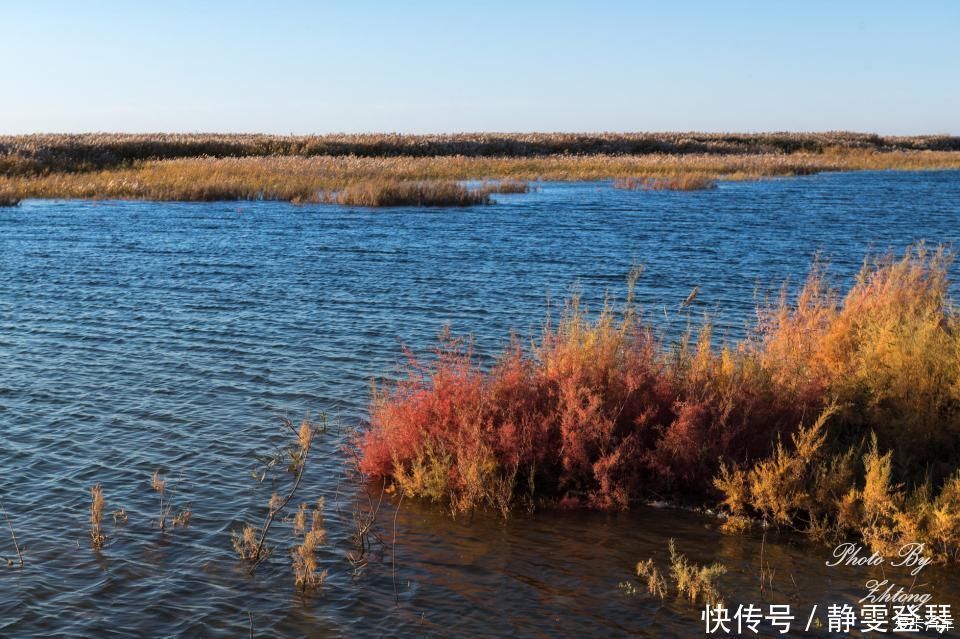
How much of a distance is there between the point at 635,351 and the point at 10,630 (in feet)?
19.3

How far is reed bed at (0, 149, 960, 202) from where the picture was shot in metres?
42.9

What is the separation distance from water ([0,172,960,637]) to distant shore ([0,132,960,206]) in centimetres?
1338

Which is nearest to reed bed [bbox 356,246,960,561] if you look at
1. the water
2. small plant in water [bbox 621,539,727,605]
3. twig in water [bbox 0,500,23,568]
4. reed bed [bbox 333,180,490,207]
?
the water

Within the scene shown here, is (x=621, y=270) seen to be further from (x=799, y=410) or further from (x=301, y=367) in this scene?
(x=799, y=410)

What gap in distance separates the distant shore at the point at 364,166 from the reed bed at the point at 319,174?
7cm

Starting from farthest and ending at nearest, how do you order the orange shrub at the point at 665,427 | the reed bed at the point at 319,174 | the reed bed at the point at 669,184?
the reed bed at the point at 669,184 → the reed bed at the point at 319,174 → the orange shrub at the point at 665,427

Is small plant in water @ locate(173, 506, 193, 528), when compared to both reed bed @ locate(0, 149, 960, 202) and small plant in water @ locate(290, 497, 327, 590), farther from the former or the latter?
reed bed @ locate(0, 149, 960, 202)

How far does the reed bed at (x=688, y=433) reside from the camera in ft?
25.0

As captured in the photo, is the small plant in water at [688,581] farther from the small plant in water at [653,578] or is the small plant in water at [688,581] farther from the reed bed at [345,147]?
the reed bed at [345,147]

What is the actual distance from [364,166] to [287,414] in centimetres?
4600

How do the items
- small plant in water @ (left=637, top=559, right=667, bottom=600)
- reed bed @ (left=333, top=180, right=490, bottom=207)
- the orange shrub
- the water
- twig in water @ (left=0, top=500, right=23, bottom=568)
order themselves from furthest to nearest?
reed bed @ (left=333, top=180, right=490, bottom=207), the orange shrub, twig in water @ (left=0, top=500, right=23, bottom=568), small plant in water @ (left=637, top=559, right=667, bottom=600), the water

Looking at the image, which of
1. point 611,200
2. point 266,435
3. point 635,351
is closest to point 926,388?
point 635,351

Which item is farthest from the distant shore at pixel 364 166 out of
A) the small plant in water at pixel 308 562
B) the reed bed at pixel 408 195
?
the small plant in water at pixel 308 562

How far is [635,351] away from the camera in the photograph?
898 cm
